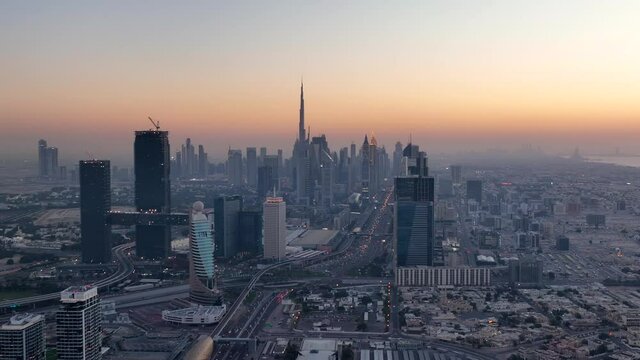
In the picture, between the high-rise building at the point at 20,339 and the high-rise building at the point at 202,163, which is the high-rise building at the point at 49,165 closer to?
the high-rise building at the point at 202,163

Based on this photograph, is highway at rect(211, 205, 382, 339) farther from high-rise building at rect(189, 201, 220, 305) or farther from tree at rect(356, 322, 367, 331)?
tree at rect(356, 322, 367, 331)

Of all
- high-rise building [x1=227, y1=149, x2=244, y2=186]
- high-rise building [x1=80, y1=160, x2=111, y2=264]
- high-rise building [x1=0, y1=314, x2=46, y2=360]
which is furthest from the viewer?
high-rise building [x1=227, y1=149, x2=244, y2=186]

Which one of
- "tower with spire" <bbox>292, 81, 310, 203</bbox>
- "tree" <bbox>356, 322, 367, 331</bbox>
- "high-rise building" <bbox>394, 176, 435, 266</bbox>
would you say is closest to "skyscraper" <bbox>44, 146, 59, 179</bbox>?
"tower with spire" <bbox>292, 81, 310, 203</bbox>

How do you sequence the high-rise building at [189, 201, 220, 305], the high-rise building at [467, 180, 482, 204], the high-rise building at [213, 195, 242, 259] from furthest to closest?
the high-rise building at [467, 180, 482, 204] < the high-rise building at [213, 195, 242, 259] < the high-rise building at [189, 201, 220, 305]

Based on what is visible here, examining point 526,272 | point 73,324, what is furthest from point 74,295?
point 526,272

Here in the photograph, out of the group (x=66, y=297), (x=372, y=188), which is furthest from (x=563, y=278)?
(x=372, y=188)

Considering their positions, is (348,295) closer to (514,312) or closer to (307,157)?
(514,312)
